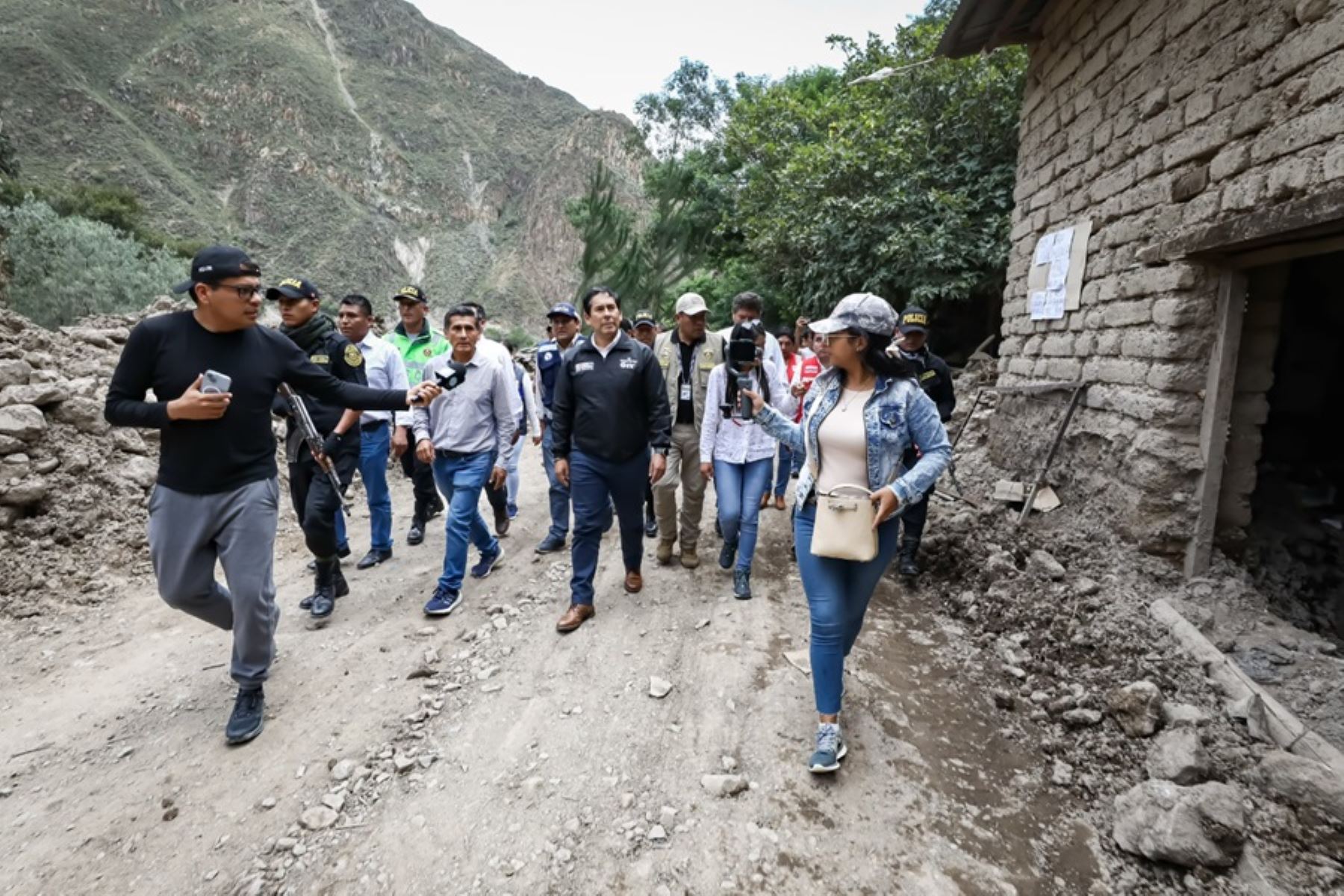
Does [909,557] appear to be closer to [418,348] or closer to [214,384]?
[214,384]

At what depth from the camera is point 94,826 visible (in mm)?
2207

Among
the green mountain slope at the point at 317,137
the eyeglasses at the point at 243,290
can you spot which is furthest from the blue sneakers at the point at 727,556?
the green mountain slope at the point at 317,137

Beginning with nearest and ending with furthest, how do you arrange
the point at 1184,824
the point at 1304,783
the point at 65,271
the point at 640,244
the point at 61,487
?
the point at 1184,824, the point at 1304,783, the point at 61,487, the point at 65,271, the point at 640,244

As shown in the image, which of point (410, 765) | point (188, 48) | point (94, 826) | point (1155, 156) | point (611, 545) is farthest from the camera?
point (188, 48)

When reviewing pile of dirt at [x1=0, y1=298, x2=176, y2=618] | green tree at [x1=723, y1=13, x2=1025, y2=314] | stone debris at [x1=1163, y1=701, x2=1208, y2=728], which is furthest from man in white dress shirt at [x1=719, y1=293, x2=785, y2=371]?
green tree at [x1=723, y1=13, x2=1025, y2=314]

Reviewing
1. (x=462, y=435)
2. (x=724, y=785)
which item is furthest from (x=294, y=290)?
(x=724, y=785)

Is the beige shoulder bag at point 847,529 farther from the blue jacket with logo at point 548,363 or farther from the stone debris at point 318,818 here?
the blue jacket with logo at point 548,363

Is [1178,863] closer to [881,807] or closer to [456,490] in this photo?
[881,807]

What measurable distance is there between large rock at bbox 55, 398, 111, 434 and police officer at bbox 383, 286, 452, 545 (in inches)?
101

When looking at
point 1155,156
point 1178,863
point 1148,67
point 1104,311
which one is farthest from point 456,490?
point 1148,67

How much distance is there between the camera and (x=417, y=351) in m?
5.33

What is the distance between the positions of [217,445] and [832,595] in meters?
2.60

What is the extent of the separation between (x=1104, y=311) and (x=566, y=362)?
3.78m

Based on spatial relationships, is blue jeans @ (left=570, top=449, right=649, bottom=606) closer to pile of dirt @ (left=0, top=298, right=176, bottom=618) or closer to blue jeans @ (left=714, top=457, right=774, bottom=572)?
blue jeans @ (left=714, top=457, right=774, bottom=572)
